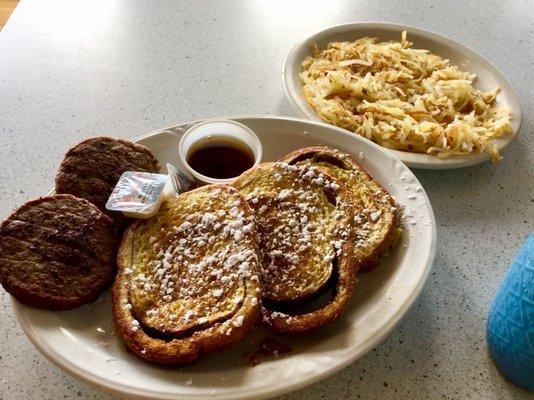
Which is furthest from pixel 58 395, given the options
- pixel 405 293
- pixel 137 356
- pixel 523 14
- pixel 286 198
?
pixel 523 14

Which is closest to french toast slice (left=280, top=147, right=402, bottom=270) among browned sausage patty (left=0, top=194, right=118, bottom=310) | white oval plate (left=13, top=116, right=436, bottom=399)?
white oval plate (left=13, top=116, right=436, bottom=399)

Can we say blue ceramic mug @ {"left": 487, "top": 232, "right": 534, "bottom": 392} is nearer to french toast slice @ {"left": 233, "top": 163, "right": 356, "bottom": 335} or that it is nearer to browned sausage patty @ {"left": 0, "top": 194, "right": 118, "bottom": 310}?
french toast slice @ {"left": 233, "top": 163, "right": 356, "bottom": 335}

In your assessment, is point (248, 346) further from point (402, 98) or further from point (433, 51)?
point (433, 51)

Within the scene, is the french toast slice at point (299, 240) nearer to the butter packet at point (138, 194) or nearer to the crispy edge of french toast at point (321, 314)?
the crispy edge of french toast at point (321, 314)

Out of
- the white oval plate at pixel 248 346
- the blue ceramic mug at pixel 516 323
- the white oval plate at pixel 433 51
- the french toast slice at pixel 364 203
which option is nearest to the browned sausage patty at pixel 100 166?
the white oval plate at pixel 248 346

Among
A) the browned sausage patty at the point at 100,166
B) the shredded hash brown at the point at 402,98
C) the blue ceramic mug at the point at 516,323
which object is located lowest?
the blue ceramic mug at the point at 516,323

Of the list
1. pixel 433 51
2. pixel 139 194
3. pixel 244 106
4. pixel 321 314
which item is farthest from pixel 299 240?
pixel 433 51

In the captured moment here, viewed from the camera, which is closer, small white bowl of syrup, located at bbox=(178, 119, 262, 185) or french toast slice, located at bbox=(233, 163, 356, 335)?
french toast slice, located at bbox=(233, 163, 356, 335)
